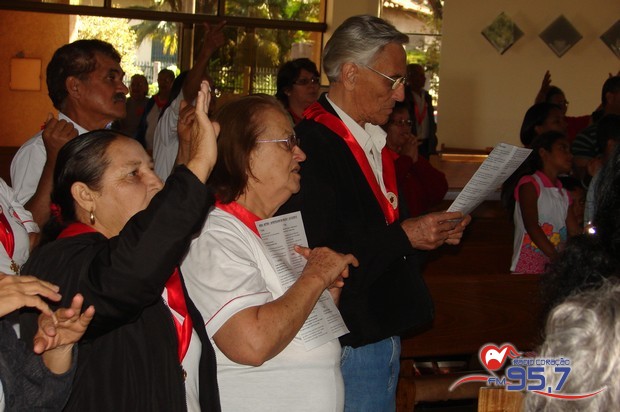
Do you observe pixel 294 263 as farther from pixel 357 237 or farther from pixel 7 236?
pixel 7 236

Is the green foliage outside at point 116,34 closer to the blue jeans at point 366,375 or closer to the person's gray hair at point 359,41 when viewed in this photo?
the person's gray hair at point 359,41

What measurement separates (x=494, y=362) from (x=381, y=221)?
1.03 m

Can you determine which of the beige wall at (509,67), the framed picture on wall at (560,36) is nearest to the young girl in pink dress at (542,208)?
the beige wall at (509,67)

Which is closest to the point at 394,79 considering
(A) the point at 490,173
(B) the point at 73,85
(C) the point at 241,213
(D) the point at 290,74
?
(A) the point at 490,173

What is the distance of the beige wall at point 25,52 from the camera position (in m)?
11.0

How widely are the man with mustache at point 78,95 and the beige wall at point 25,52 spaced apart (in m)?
8.02

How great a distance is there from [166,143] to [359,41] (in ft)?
5.72

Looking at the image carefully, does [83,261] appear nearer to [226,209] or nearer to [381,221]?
[226,209]

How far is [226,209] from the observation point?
2.28 metres

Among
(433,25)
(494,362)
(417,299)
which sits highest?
(433,25)

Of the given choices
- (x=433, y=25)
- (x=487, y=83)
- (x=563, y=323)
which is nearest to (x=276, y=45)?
(x=433, y=25)

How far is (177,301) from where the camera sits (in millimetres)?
2029

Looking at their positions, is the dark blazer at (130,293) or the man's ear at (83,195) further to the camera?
the man's ear at (83,195)

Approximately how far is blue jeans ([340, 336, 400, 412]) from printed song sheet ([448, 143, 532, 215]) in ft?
1.66
